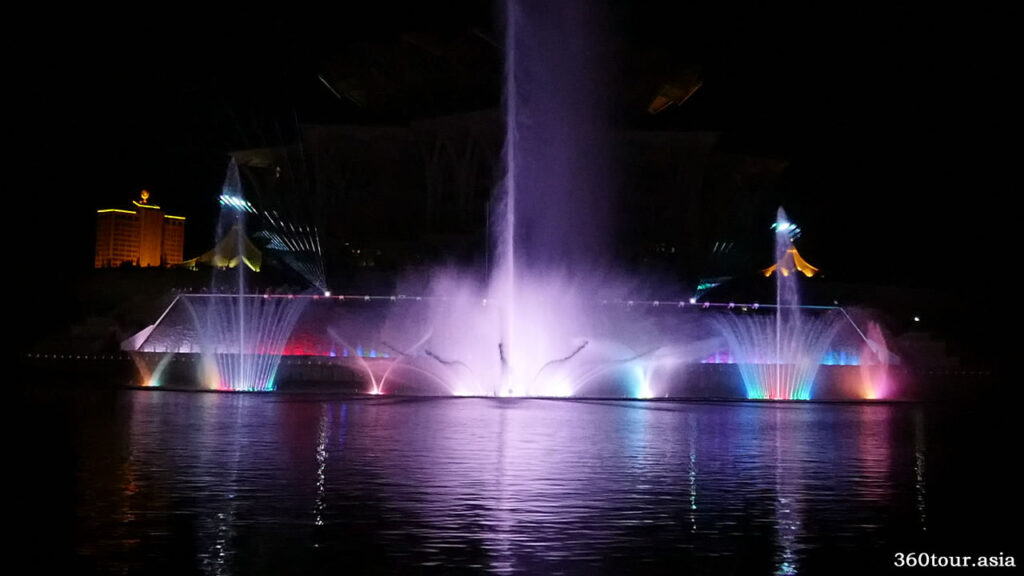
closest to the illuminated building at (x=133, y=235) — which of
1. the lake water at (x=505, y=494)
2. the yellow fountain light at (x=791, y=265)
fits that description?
the yellow fountain light at (x=791, y=265)

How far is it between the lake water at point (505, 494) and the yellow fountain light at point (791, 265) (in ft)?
75.0

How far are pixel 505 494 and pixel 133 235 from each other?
1628 inches

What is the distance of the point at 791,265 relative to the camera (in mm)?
38375

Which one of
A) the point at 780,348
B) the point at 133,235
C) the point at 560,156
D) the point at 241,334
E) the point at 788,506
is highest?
the point at 560,156

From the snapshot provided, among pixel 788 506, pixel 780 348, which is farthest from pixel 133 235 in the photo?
pixel 788 506

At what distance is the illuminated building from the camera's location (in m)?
45.5

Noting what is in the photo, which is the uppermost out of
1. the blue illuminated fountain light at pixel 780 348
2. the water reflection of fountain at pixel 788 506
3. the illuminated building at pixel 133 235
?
the illuminated building at pixel 133 235

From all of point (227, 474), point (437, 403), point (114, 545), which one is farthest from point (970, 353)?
point (114, 545)

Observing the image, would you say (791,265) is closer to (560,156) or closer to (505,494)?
(560,156)

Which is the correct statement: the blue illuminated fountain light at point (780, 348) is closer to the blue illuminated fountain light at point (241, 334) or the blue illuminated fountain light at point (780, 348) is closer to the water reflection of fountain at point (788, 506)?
the blue illuminated fountain light at point (241, 334)

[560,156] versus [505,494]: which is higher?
[560,156]

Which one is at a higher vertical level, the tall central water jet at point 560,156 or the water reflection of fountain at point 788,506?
the tall central water jet at point 560,156

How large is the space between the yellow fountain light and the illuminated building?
2459cm

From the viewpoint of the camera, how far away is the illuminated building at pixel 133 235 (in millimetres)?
45469
